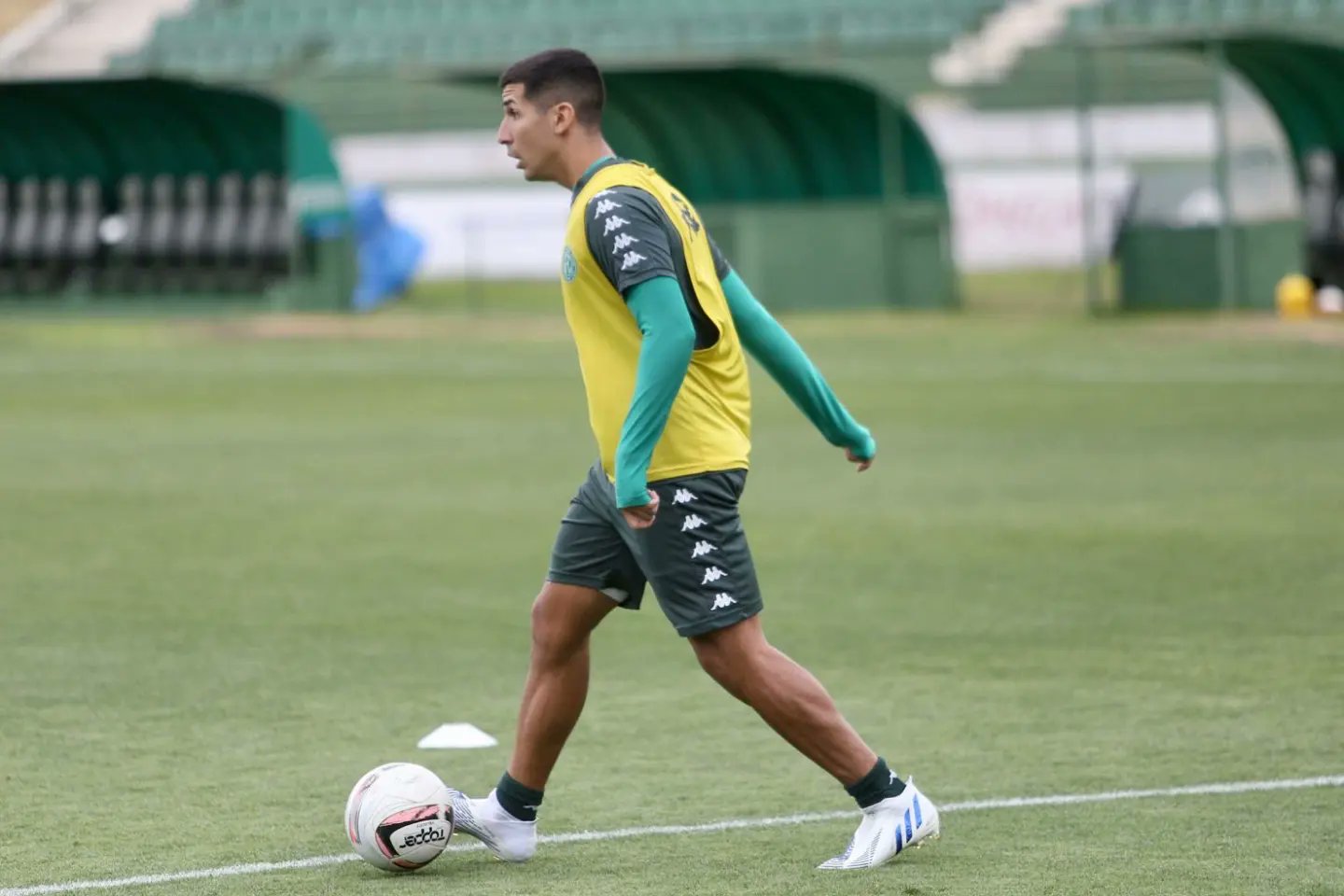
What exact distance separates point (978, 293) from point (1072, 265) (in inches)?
55.1

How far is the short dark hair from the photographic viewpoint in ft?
19.6

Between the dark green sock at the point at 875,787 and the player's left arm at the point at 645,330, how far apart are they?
871mm

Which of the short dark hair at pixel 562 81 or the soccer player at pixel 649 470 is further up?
the short dark hair at pixel 562 81

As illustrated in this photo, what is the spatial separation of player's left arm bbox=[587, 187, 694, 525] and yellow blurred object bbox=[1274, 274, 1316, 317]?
24.0m

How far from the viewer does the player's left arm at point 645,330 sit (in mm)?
5715

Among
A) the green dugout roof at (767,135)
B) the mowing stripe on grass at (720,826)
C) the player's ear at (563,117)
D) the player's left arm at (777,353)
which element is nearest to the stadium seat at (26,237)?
the green dugout roof at (767,135)

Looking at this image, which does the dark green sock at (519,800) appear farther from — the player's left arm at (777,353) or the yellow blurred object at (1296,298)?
the yellow blurred object at (1296,298)

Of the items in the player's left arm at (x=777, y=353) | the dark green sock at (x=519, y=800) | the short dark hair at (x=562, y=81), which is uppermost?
the short dark hair at (x=562, y=81)

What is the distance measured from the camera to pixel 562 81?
235 inches

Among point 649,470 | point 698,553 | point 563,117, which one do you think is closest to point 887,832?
point 698,553

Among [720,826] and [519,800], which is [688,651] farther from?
[519,800]

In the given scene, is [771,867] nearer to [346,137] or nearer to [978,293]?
[978,293]

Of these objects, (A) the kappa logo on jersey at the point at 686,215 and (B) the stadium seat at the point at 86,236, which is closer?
(A) the kappa logo on jersey at the point at 686,215

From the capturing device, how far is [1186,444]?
16859 mm
